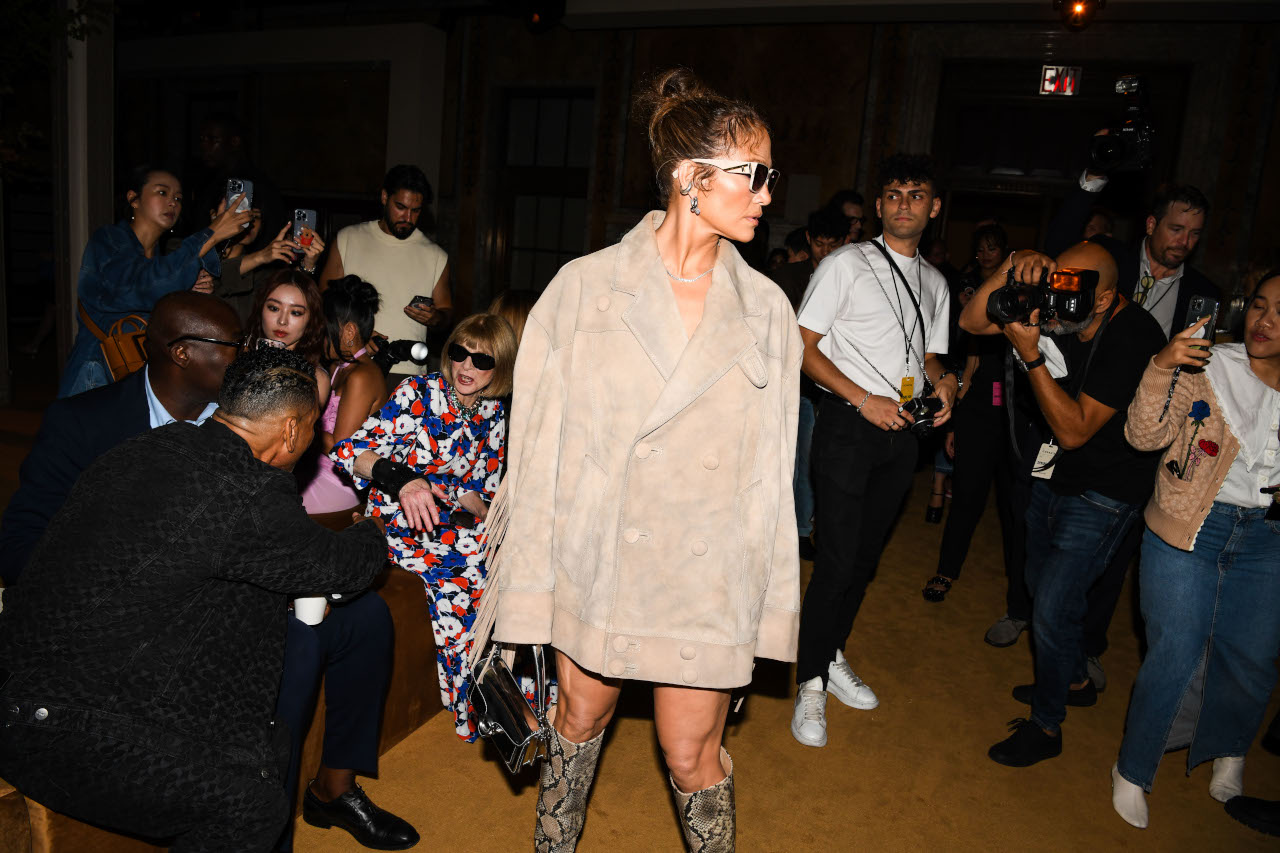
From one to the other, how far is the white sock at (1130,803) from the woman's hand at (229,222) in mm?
4333

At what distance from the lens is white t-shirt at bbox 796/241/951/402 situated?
3227 millimetres

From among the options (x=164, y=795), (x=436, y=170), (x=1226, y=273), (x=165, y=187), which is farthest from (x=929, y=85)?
(x=164, y=795)

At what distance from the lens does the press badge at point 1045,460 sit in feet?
10.3

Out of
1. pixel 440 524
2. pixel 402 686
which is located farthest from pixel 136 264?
pixel 402 686

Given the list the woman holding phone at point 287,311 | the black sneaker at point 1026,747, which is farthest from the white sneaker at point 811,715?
the woman holding phone at point 287,311

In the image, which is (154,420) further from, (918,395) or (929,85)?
(929,85)

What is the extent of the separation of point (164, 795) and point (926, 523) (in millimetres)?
5637

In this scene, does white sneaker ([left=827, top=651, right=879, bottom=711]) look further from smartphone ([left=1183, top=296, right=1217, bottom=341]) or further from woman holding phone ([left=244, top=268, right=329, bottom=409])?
woman holding phone ([left=244, top=268, right=329, bottom=409])

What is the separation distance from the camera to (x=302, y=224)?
13.9ft

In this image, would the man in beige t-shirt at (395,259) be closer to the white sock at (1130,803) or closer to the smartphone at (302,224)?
the smartphone at (302,224)

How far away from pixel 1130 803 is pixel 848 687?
42.4 inches

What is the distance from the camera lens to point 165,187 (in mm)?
3988

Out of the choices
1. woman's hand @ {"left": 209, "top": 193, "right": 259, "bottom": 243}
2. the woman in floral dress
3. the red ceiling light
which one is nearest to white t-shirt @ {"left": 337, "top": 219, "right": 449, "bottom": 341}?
woman's hand @ {"left": 209, "top": 193, "right": 259, "bottom": 243}

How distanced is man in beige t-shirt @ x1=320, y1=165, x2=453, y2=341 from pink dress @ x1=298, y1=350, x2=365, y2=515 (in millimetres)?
1351
